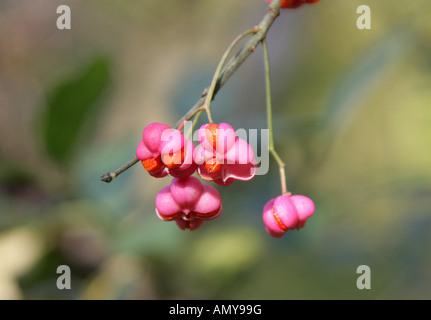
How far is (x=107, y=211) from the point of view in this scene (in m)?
1.82

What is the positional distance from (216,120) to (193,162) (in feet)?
3.36

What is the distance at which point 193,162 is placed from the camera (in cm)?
90

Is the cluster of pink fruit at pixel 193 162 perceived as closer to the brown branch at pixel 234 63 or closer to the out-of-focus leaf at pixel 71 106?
the brown branch at pixel 234 63

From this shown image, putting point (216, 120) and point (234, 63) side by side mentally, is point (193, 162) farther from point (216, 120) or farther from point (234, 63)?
point (216, 120)

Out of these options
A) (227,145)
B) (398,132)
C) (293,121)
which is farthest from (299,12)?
(227,145)

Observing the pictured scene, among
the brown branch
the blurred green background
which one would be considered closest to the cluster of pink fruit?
the brown branch

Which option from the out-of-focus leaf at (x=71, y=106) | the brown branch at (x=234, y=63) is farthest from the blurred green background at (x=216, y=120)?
the brown branch at (x=234, y=63)

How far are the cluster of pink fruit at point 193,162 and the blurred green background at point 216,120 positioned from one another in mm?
752

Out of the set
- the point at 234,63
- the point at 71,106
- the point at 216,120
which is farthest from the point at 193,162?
the point at 216,120

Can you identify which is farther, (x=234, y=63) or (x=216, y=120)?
→ (x=216, y=120)

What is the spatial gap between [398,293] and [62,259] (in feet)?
4.19

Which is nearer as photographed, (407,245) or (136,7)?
(407,245)

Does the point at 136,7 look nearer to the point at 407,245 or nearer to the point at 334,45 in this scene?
the point at 334,45

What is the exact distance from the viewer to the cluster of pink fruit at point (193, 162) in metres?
0.88
